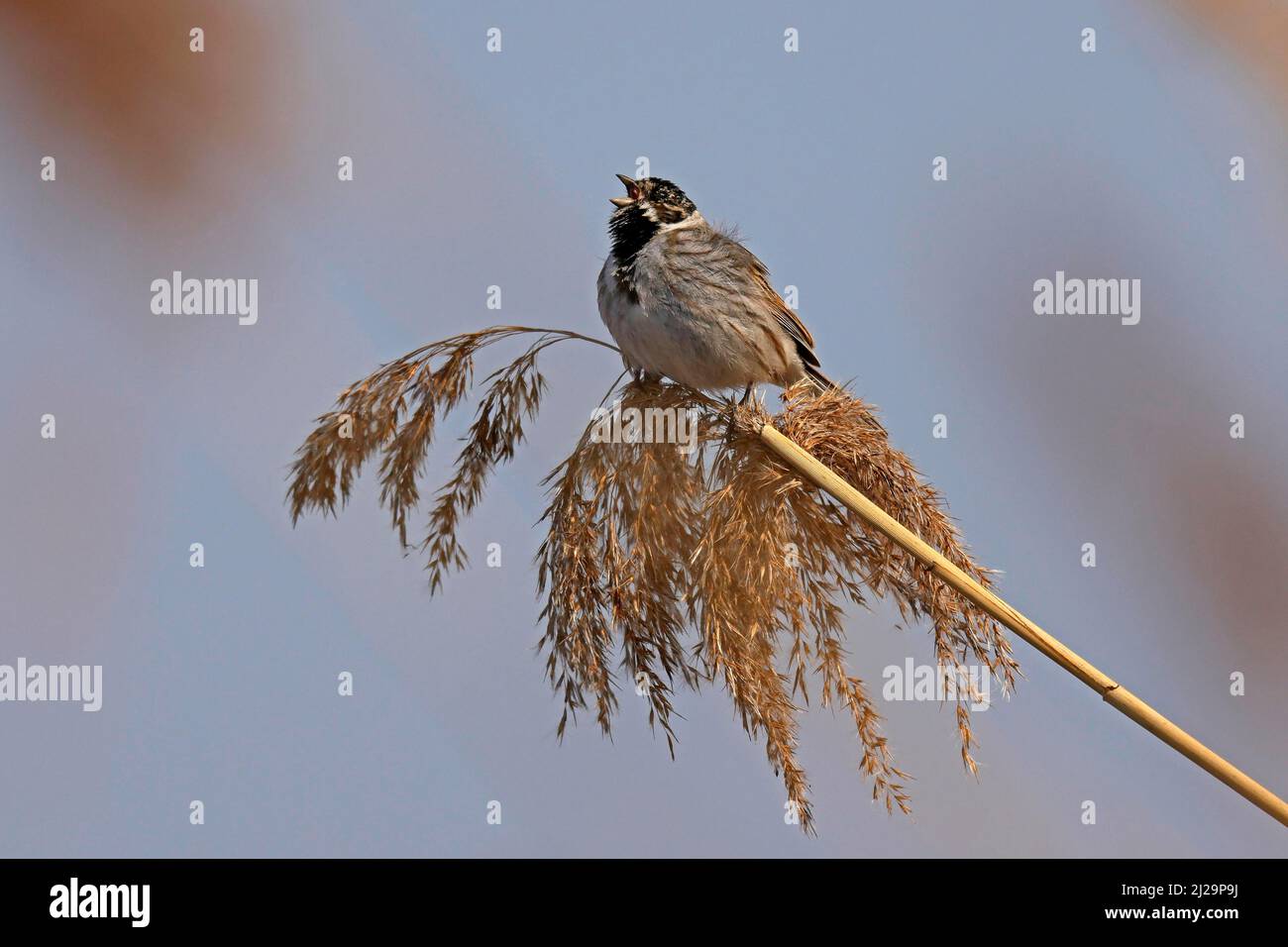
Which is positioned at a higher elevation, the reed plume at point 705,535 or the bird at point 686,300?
the bird at point 686,300

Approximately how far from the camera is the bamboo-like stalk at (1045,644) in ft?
6.12

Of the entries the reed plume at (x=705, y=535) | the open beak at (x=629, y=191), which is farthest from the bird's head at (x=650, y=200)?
the reed plume at (x=705, y=535)

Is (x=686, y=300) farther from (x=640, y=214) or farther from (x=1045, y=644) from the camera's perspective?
(x=1045, y=644)

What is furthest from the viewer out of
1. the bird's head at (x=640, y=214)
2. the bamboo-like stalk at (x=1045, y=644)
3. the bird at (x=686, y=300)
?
the bird's head at (x=640, y=214)

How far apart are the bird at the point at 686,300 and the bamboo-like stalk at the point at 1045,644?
1.38 meters

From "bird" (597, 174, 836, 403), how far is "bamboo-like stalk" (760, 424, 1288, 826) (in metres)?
1.38

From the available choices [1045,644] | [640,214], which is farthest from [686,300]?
[1045,644]

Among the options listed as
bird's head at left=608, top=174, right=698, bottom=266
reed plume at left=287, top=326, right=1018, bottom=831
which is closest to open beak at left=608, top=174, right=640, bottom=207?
bird's head at left=608, top=174, right=698, bottom=266

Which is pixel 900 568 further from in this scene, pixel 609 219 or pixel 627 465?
pixel 609 219

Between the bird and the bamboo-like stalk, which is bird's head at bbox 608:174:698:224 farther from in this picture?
the bamboo-like stalk

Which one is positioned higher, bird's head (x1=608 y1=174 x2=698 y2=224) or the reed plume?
bird's head (x1=608 y1=174 x2=698 y2=224)

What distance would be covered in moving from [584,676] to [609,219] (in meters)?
1.94

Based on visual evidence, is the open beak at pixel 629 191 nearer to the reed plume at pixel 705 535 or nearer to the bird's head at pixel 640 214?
the bird's head at pixel 640 214

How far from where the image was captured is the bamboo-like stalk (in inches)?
73.5
